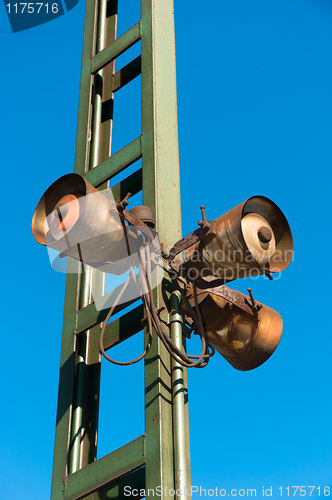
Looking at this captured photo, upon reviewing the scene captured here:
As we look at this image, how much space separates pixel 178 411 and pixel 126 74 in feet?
11.4

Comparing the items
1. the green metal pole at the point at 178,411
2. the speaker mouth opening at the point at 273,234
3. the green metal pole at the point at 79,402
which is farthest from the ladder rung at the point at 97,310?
the speaker mouth opening at the point at 273,234

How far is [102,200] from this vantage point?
4.18 meters

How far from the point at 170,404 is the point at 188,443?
258 mm

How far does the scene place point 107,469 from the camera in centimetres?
403

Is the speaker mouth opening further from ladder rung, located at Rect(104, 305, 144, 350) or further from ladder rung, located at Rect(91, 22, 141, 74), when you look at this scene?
ladder rung, located at Rect(91, 22, 141, 74)

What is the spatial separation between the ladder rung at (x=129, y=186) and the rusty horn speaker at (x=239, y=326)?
125 centimetres

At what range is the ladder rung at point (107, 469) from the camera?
3.92 metres

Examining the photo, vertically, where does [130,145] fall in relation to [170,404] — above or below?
above

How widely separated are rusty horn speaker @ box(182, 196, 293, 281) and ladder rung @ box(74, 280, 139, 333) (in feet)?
1.99

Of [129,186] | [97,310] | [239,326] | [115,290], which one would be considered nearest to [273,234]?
[239,326]

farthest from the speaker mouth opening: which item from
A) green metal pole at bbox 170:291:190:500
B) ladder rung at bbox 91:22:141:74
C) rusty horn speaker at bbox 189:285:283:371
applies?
ladder rung at bbox 91:22:141:74

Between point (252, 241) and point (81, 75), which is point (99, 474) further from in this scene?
point (81, 75)

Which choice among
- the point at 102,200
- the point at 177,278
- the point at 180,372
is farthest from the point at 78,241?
the point at 180,372

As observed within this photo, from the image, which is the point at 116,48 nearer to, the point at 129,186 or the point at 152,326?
the point at 129,186
